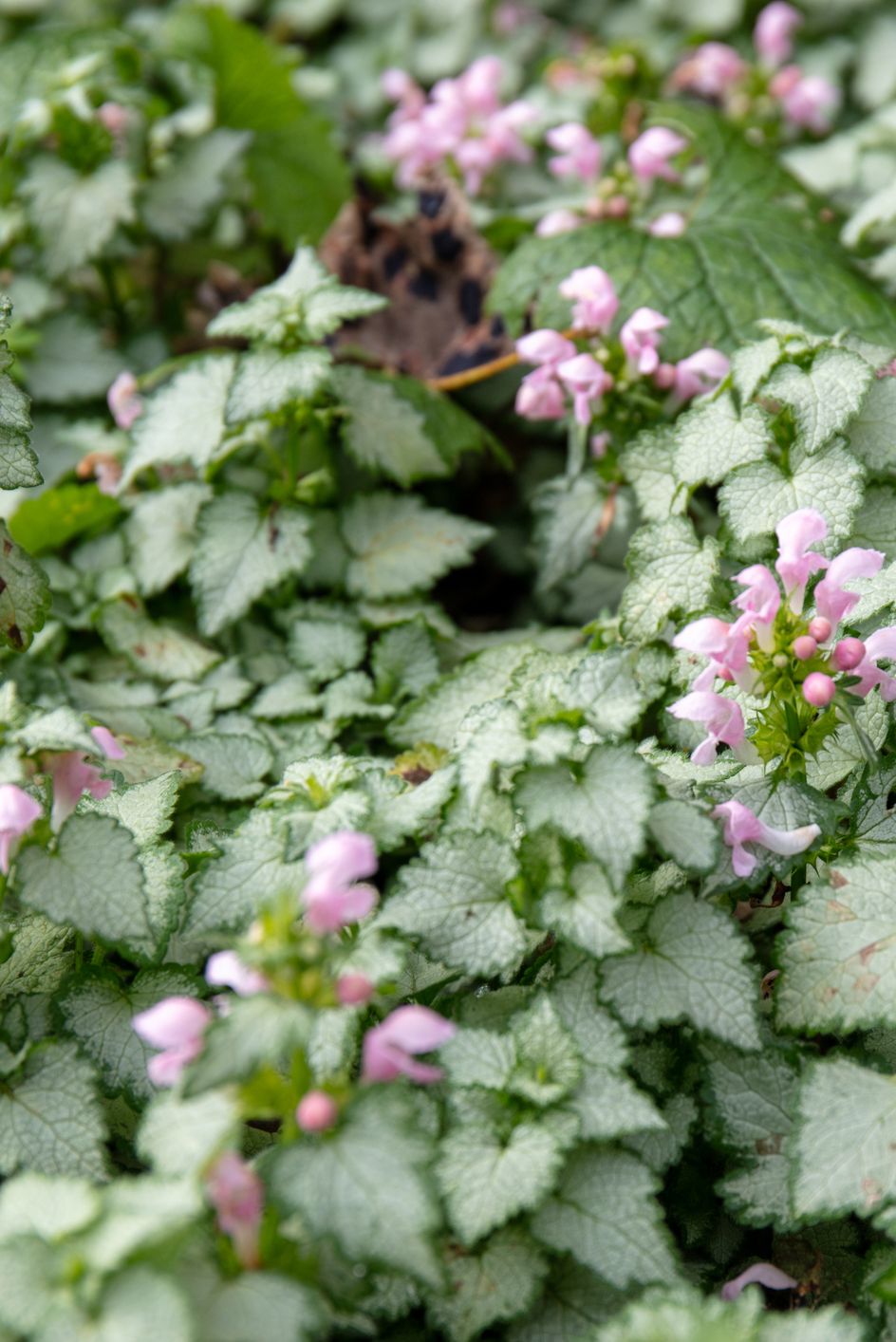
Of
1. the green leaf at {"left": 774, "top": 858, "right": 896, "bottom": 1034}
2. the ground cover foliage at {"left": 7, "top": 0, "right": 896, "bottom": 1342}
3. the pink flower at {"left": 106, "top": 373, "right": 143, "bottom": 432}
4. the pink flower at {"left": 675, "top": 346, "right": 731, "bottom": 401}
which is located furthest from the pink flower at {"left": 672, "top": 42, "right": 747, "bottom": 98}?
the green leaf at {"left": 774, "top": 858, "right": 896, "bottom": 1034}

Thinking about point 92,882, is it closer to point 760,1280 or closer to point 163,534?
point 760,1280

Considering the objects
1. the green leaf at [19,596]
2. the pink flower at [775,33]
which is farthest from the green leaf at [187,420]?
the pink flower at [775,33]

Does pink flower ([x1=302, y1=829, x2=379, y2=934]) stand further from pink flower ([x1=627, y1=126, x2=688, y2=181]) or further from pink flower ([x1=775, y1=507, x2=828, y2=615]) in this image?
pink flower ([x1=627, y1=126, x2=688, y2=181])

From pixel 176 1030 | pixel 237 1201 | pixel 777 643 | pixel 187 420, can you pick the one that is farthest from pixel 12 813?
pixel 187 420

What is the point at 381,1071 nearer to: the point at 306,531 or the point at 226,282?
the point at 306,531

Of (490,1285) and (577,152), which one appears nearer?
(490,1285)

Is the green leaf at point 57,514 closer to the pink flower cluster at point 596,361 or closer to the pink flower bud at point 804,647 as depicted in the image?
the pink flower cluster at point 596,361
